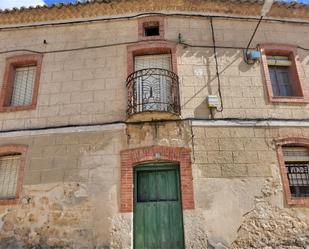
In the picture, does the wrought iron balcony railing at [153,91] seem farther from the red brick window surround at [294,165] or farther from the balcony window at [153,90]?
the red brick window surround at [294,165]

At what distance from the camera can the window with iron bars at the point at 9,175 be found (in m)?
8.20

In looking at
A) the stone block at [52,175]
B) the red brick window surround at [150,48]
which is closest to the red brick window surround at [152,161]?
the stone block at [52,175]

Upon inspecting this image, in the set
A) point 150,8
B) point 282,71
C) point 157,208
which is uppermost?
point 150,8

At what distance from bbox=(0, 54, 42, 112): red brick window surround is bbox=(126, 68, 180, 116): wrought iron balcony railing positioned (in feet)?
9.24

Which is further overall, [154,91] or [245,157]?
[154,91]

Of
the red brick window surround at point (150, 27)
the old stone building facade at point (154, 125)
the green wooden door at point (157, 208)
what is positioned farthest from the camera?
the red brick window surround at point (150, 27)

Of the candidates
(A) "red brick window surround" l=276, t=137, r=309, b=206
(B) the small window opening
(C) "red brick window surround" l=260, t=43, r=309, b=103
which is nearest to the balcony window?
(B) the small window opening

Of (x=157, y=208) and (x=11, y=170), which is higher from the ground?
(x=11, y=170)

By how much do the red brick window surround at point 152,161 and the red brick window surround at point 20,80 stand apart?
10.7 feet

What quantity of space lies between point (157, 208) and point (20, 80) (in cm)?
567

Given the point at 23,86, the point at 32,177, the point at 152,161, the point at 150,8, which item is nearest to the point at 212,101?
the point at 152,161

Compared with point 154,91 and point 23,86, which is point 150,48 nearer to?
point 154,91

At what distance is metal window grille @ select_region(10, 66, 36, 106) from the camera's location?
Answer: 359 inches

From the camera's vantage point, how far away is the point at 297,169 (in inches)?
317
